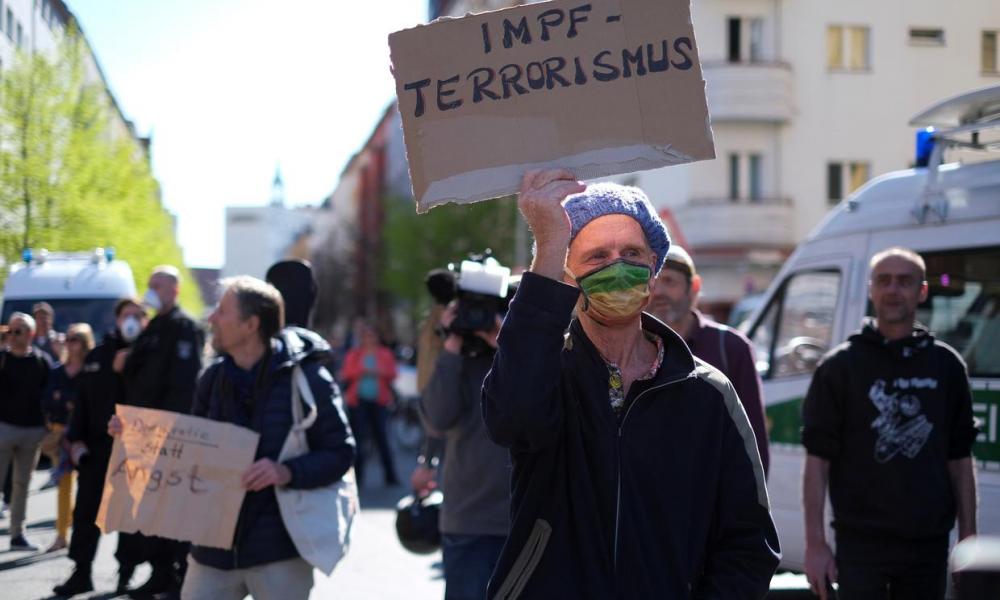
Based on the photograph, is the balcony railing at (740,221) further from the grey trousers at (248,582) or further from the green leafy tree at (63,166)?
the grey trousers at (248,582)

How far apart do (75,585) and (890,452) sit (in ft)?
18.2

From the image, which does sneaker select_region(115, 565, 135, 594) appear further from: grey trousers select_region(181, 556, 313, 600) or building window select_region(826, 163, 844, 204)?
building window select_region(826, 163, 844, 204)

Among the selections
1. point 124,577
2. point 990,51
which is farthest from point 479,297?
point 990,51

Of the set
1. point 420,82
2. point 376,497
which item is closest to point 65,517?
point 376,497

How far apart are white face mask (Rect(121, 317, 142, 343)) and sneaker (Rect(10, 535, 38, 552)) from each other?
7.65 ft

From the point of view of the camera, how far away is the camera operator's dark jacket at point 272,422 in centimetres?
505

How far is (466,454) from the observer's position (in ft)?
18.4

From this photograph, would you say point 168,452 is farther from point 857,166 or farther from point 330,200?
point 330,200

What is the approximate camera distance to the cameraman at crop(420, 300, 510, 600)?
5.45m

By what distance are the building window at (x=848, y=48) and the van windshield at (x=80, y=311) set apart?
2340cm

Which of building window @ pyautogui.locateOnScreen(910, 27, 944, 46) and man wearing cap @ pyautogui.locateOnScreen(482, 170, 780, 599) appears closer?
man wearing cap @ pyautogui.locateOnScreen(482, 170, 780, 599)

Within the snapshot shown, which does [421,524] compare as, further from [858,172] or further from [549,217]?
[858,172]

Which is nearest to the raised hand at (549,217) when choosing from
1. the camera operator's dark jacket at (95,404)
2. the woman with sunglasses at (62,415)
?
the camera operator's dark jacket at (95,404)

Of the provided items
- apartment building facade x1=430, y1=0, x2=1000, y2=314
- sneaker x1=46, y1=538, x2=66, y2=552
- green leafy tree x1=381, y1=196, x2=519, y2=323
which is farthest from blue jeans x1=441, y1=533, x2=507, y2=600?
green leafy tree x1=381, y1=196, x2=519, y2=323
